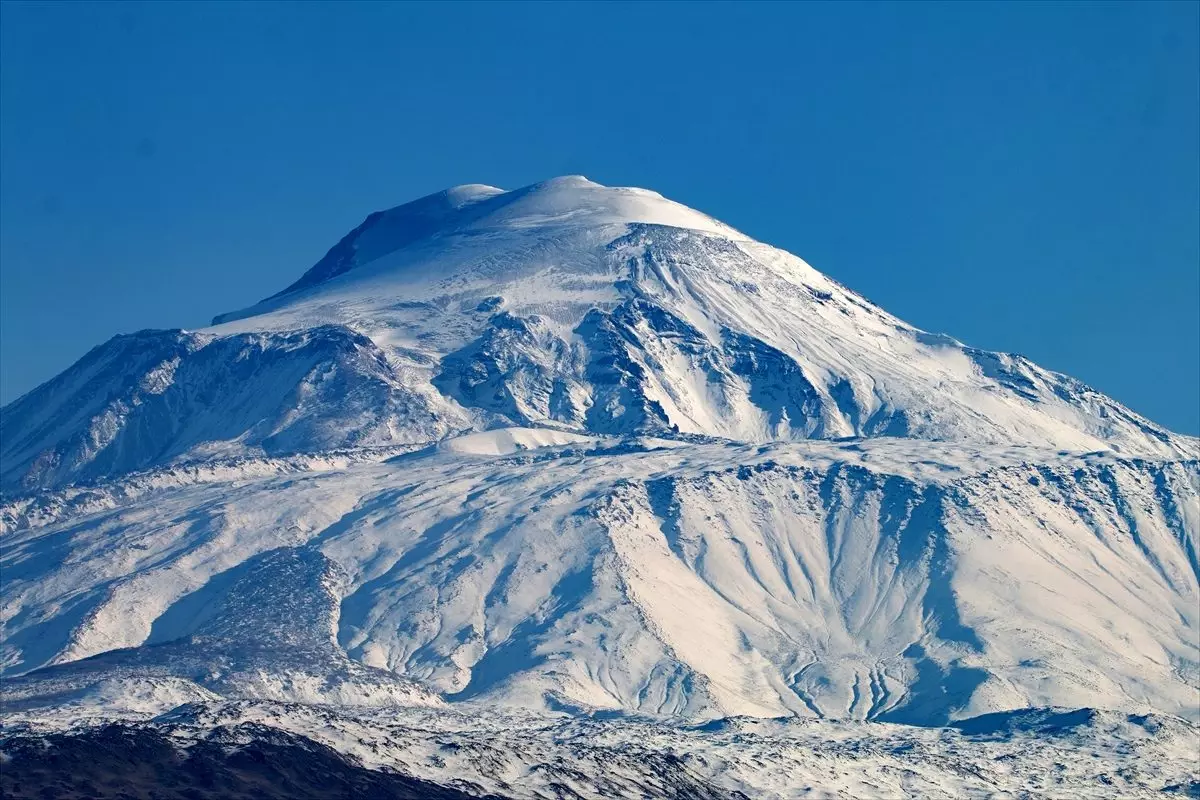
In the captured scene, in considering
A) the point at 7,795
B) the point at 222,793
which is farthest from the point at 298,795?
the point at 7,795

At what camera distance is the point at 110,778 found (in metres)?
196

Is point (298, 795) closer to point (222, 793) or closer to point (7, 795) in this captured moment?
point (222, 793)

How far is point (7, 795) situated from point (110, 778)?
34.3ft

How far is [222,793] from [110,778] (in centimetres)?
892

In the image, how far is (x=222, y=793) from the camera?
196 meters

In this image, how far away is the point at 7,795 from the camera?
617 feet

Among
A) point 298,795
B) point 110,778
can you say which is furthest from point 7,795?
point 298,795

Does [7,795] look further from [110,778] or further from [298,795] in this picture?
[298,795]

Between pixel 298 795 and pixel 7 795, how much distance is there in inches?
916

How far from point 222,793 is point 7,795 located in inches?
678

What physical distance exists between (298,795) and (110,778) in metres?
14.8

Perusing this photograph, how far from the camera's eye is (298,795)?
198500 millimetres

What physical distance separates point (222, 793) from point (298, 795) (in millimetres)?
6111
